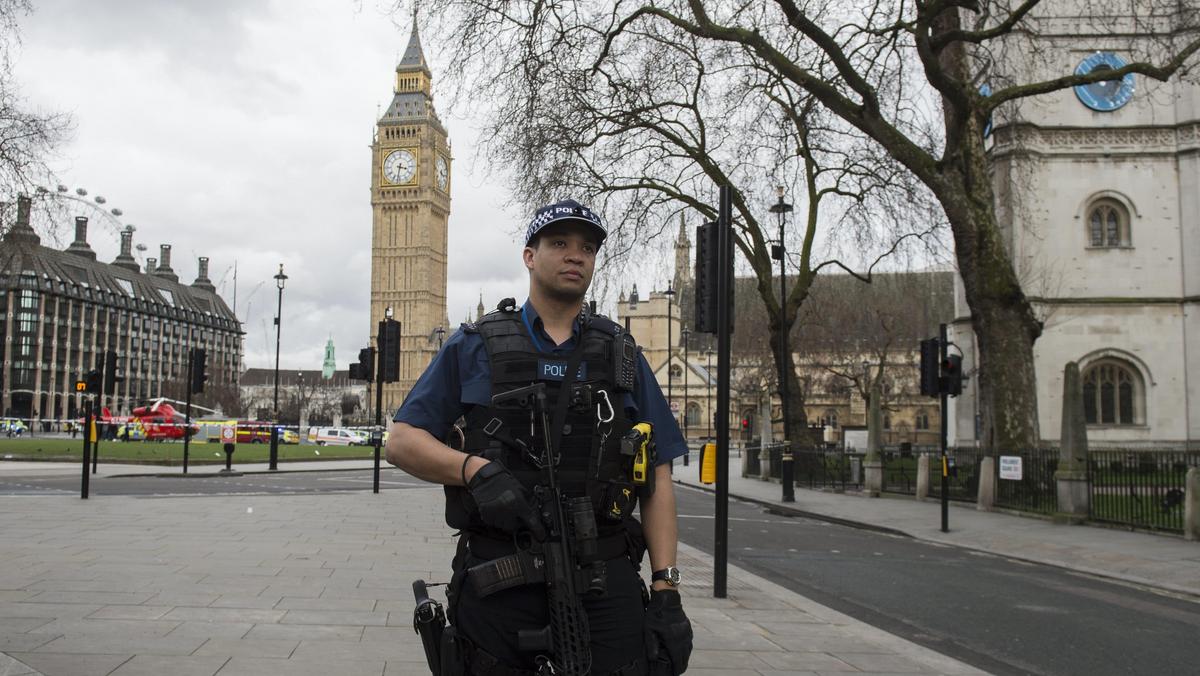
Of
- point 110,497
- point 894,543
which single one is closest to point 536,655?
point 894,543

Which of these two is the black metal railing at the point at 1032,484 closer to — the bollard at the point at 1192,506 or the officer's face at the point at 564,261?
the bollard at the point at 1192,506

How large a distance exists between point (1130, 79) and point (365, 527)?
105ft

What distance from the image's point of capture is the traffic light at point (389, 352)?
19.5 m

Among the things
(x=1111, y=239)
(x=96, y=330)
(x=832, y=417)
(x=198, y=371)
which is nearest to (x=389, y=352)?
(x=198, y=371)

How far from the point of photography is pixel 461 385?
2803 mm

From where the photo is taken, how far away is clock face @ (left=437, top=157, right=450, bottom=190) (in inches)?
5251

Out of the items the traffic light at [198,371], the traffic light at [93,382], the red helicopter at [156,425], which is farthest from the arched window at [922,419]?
the traffic light at [93,382]

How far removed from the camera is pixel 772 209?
2617 cm

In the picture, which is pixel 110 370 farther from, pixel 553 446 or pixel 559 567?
pixel 559 567

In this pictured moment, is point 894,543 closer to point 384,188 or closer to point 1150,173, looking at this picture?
point 1150,173

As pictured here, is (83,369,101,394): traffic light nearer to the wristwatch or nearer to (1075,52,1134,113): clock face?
the wristwatch

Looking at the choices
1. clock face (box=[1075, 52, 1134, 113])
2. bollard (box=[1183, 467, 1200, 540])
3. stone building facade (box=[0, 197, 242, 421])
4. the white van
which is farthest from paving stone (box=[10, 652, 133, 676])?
stone building facade (box=[0, 197, 242, 421])

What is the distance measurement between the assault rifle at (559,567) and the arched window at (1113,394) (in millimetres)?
33959

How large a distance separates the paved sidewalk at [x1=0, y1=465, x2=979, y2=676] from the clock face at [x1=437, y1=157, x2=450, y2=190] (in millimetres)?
125446
